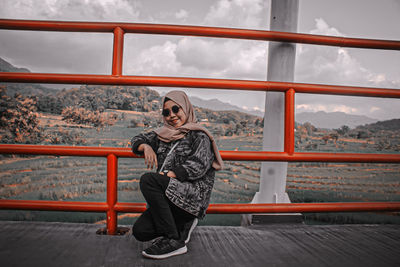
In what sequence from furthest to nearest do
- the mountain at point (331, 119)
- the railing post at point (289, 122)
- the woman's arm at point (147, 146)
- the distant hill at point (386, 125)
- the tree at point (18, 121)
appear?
the distant hill at point (386, 125) → the mountain at point (331, 119) → the tree at point (18, 121) → the railing post at point (289, 122) → the woman's arm at point (147, 146)

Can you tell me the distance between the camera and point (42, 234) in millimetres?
1603

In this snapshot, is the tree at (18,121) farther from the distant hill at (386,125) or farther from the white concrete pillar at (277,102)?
the distant hill at (386,125)

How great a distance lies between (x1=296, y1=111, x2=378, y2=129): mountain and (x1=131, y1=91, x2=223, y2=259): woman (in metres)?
1.23

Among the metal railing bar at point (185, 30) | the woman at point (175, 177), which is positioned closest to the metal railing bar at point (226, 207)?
the woman at point (175, 177)

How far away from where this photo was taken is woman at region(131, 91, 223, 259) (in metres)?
1.34

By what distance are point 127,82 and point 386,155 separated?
1.95 metres

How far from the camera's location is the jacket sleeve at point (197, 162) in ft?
4.40

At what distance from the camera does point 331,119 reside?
8.38 feet

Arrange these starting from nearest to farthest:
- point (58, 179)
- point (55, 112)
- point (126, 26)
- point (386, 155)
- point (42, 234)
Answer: point (42, 234) → point (126, 26) → point (386, 155) → point (55, 112) → point (58, 179)

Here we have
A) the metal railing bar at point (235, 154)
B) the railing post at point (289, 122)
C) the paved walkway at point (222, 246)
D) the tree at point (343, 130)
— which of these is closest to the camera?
the paved walkway at point (222, 246)

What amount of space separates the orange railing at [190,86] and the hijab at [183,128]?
0.21 metres

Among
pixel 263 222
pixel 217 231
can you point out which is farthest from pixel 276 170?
pixel 217 231

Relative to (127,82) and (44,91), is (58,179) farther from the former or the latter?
(127,82)

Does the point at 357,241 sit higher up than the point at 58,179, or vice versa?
the point at 58,179
